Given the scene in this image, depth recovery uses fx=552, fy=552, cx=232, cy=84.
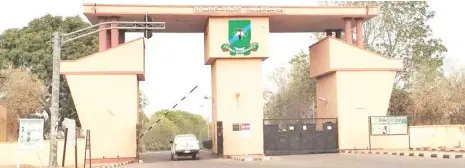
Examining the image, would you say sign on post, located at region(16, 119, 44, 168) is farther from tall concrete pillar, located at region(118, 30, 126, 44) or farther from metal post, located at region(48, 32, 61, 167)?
tall concrete pillar, located at region(118, 30, 126, 44)

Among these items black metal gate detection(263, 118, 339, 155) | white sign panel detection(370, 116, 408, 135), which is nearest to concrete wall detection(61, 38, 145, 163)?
black metal gate detection(263, 118, 339, 155)

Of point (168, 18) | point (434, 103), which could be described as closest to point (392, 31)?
point (434, 103)

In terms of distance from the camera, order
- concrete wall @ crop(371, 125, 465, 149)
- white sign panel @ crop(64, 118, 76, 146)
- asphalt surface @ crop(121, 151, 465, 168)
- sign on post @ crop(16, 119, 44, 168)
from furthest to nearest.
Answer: concrete wall @ crop(371, 125, 465, 149), asphalt surface @ crop(121, 151, 465, 168), white sign panel @ crop(64, 118, 76, 146), sign on post @ crop(16, 119, 44, 168)

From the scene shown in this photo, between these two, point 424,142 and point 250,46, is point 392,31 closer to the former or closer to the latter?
point 424,142

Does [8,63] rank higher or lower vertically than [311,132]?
higher

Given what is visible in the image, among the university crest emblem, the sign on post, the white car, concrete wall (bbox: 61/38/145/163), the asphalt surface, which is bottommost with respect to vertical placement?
the asphalt surface

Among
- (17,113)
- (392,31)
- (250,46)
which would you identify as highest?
(392,31)

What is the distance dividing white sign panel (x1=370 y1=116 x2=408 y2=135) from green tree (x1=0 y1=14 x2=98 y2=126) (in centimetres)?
2637

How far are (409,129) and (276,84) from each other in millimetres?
29554

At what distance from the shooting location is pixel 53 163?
23469 millimetres

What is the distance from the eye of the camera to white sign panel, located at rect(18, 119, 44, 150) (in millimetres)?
18562

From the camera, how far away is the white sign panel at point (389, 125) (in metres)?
33.9

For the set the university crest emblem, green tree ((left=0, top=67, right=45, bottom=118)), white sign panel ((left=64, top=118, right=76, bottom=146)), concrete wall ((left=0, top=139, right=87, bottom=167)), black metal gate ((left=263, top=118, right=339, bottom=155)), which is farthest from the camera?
green tree ((left=0, top=67, right=45, bottom=118))

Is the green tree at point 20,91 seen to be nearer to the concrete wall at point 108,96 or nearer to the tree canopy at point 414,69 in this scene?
the concrete wall at point 108,96
